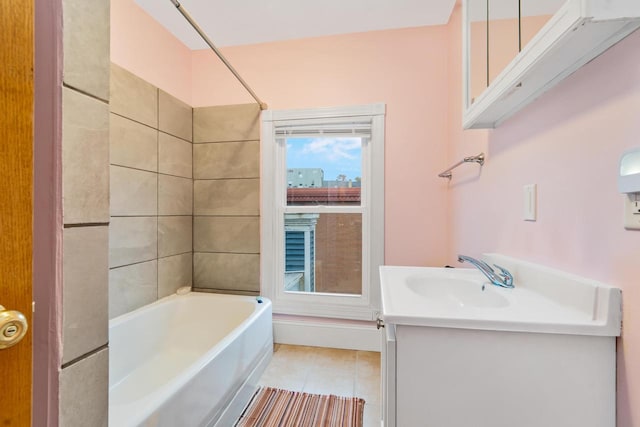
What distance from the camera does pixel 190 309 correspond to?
6.64 feet

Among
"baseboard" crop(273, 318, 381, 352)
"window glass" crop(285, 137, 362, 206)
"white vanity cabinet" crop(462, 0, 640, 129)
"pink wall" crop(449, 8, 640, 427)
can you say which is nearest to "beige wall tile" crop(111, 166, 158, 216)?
"window glass" crop(285, 137, 362, 206)

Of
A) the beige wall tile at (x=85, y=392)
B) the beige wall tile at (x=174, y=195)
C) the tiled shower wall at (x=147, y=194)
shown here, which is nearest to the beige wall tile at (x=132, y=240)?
the tiled shower wall at (x=147, y=194)

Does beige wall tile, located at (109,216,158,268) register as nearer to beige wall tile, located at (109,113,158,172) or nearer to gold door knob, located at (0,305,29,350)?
beige wall tile, located at (109,113,158,172)

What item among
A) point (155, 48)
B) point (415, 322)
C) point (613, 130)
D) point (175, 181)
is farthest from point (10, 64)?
point (155, 48)

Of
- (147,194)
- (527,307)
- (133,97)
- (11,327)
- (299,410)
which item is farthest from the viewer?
(147,194)

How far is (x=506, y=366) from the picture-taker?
2.08 ft

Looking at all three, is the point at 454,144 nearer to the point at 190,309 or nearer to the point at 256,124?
the point at 256,124

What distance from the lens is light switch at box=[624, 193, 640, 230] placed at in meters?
0.58

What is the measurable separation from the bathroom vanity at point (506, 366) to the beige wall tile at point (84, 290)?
615mm

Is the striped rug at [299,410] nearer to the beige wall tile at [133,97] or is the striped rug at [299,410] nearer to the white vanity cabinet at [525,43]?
Answer: the white vanity cabinet at [525,43]

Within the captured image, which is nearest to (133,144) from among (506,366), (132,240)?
(132,240)

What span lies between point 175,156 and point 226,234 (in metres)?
0.71

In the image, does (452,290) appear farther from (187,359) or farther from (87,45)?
(187,359)

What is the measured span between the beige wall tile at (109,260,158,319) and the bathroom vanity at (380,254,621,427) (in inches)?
65.8
